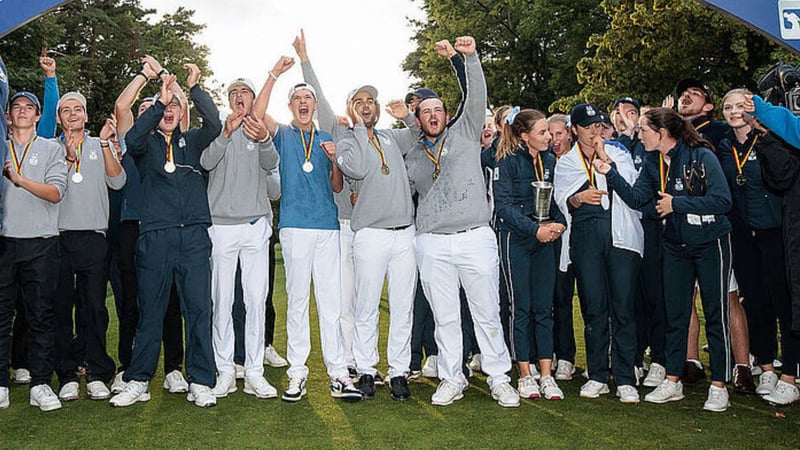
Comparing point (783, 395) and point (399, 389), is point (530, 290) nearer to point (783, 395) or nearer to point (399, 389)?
point (399, 389)

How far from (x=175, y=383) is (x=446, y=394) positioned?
6.72ft

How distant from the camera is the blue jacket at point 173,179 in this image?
585 centimetres

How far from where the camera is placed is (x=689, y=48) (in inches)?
722

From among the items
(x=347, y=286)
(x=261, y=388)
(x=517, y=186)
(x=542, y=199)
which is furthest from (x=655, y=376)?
(x=261, y=388)

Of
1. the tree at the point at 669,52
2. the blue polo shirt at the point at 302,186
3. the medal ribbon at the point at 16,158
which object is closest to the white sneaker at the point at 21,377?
the medal ribbon at the point at 16,158

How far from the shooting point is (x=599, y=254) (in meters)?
6.08

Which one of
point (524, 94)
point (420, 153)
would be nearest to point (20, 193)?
point (420, 153)

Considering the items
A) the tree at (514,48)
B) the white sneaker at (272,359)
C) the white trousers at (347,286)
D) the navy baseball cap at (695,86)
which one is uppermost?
the tree at (514,48)

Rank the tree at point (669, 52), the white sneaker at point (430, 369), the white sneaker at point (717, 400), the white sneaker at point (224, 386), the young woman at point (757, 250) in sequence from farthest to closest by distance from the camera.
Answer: the tree at point (669, 52), the white sneaker at point (430, 369), the white sneaker at point (224, 386), the young woman at point (757, 250), the white sneaker at point (717, 400)

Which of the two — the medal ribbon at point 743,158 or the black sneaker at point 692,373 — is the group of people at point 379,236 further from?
the black sneaker at point 692,373

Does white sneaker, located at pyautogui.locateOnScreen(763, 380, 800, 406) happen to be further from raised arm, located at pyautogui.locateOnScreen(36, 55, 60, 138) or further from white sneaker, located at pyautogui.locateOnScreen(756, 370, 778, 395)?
raised arm, located at pyautogui.locateOnScreen(36, 55, 60, 138)

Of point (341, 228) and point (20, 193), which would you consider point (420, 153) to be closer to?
point (341, 228)

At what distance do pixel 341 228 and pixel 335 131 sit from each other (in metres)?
0.77

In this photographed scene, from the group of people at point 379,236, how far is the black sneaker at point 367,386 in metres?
0.01
